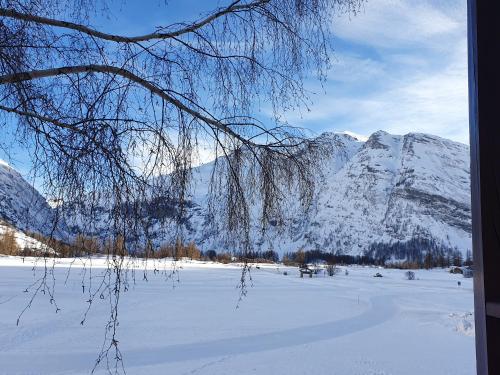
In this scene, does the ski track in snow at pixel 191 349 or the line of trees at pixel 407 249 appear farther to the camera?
the line of trees at pixel 407 249

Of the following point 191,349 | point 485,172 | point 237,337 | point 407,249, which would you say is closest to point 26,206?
point 485,172

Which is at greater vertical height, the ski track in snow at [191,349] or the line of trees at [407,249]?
the line of trees at [407,249]

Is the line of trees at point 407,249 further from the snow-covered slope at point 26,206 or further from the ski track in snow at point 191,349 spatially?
the snow-covered slope at point 26,206

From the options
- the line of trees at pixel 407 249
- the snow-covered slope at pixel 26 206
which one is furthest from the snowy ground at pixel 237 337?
the line of trees at pixel 407 249

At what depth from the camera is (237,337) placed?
12133mm

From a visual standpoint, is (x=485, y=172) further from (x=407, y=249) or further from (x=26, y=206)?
(x=407, y=249)

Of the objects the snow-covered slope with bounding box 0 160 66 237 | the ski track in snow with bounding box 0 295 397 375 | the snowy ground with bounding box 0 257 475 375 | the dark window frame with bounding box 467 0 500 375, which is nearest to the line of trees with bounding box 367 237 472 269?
the snowy ground with bounding box 0 257 475 375

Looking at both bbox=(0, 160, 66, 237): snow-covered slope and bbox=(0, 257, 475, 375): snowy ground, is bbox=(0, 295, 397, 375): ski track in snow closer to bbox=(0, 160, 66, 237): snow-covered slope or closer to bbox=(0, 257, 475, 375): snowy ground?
bbox=(0, 257, 475, 375): snowy ground

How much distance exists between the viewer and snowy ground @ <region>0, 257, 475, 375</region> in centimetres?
927

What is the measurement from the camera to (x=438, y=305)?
20688mm

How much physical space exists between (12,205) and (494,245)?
1985 millimetres

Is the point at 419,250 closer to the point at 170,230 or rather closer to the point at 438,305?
the point at 438,305

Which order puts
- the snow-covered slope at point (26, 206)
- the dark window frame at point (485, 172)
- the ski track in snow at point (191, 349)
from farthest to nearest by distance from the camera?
the ski track in snow at point (191, 349)
the snow-covered slope at point (26, 206)
the dark window frame at point (485, 172)

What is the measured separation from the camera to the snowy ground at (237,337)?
30.4 feet
